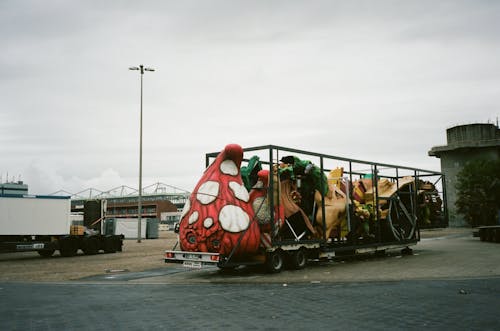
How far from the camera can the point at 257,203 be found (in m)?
15.1

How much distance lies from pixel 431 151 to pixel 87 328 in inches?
3201

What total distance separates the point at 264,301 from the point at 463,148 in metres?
74.5

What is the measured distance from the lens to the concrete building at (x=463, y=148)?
2950 inches

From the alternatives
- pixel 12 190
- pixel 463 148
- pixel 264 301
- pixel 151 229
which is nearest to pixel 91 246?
pixel 12 190

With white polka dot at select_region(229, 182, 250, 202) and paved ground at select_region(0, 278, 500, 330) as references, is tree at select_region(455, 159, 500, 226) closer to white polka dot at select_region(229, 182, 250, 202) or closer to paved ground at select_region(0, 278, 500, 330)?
white polka dot at select_region(229, 182, 250, 202)

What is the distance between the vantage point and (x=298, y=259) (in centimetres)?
1573

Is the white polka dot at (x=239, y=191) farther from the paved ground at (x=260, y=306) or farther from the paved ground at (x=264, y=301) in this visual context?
the paved ground at (x=260, y=306)

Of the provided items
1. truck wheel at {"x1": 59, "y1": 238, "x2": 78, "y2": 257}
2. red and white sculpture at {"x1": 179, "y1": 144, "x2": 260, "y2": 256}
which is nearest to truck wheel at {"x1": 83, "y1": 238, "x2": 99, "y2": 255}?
truck wheel at {"x1": 59, "y1": 238, "x2": 78, "y2": 257}

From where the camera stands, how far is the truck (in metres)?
21.7

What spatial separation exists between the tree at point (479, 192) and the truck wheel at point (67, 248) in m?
40.3

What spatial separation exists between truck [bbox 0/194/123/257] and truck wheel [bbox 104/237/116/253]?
58.2 inches

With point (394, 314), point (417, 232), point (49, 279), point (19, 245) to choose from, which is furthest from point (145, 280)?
point (417, 232)

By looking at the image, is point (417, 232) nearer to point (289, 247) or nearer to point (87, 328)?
point (289, 247)

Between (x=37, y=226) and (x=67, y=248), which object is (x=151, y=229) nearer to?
(x=67, y=248)
